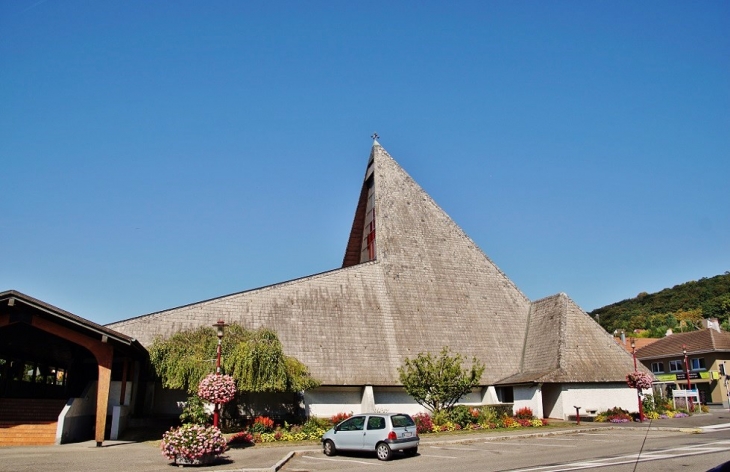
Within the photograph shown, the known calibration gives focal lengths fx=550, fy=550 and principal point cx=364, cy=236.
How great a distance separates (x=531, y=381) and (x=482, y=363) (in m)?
3.46

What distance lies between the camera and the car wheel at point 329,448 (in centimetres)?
1884

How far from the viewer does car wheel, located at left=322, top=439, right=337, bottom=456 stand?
18844mm

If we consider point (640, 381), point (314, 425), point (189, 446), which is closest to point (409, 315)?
point (314, 425)

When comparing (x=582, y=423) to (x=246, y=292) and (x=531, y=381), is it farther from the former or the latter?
(x=246, y=292)

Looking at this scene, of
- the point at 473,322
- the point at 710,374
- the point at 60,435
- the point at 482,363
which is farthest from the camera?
the point at 710,374

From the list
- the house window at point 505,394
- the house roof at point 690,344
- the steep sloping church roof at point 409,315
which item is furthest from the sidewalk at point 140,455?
the house roof at point 690,344

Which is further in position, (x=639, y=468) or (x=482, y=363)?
(x=482, y=363)

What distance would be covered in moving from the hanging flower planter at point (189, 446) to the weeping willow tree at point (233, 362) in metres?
8.38

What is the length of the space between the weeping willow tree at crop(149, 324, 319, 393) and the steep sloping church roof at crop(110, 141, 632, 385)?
265 centimetres

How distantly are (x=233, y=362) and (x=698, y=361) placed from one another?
5109 cm

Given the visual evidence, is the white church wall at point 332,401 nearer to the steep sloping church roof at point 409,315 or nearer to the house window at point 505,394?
the steep sloping church roof at point 409,315

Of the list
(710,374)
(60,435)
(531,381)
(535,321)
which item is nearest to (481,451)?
(531,381)

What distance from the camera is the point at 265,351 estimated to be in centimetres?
2534

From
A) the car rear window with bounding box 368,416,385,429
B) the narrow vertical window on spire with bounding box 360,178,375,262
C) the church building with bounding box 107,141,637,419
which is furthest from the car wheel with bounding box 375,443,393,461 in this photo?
the narrow vertical window on spire with bounding box 360,178,375,262
